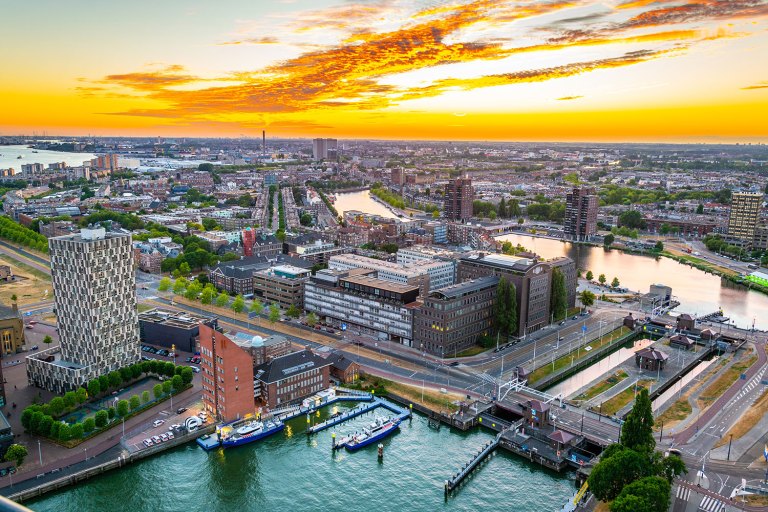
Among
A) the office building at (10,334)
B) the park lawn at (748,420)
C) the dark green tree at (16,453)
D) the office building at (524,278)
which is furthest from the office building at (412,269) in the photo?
the dark green tree at (16,453)

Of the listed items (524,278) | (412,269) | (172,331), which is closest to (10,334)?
(172,331)

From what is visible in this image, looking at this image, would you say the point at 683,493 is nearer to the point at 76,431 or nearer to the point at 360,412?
the point at 360,412

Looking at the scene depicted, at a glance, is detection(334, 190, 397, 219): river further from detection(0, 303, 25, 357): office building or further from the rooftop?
detection(0, 303, 25, 357): office building

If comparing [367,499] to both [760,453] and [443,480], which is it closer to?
[443,480]

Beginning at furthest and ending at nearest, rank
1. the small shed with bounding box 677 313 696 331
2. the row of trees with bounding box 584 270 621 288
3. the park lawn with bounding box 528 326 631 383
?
the row of trees with bounding box 584 270 621 288 < the small shed with bounding box 677 313 696 331 < the park lawn with bounding box 528 326 631 383

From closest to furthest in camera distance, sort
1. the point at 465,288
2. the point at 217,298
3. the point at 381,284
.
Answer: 1. the point at 465,288
2. the point at 381,284
3. the point at 217,298

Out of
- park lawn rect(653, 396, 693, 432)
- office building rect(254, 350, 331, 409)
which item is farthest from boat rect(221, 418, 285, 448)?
park lawn rect(653, 396, 693, 432)

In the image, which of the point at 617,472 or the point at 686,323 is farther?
the point at 686,323
